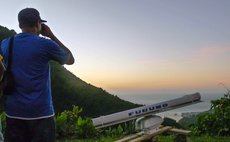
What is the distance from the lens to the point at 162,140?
10117mm

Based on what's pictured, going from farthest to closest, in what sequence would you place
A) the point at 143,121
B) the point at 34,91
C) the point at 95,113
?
the point at 95,113
the point at 143,121
the point at 34,91

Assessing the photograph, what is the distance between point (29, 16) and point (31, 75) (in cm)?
55

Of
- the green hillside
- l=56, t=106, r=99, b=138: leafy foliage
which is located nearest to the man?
l=56, t=106, r=99, b=138: leafy foliage

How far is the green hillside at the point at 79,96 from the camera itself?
1711 centimetres

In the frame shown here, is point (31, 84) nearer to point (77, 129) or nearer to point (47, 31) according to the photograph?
point (47, 31)

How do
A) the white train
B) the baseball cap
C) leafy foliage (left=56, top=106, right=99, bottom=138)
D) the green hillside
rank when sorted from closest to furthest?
the baseball cap → the white train → leafy foliage (left=56, top=106, right=99, bottom=138) → the green hillside

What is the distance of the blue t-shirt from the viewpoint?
463 cm

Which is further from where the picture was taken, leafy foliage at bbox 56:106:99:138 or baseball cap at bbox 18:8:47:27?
leafy foliage at bbox 56:106:99:138

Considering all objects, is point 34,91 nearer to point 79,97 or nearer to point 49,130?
point 49,130

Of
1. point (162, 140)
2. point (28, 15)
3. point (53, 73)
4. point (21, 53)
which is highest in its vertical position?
point (53, 73)

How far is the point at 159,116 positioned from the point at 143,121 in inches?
11.6

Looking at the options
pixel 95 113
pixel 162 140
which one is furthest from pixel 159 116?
pixel 95 113

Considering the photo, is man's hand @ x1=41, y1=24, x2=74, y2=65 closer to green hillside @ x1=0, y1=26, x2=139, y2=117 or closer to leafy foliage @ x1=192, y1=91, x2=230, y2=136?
leafy foliage @ x1=192, y1=91, x2=230, y2=136

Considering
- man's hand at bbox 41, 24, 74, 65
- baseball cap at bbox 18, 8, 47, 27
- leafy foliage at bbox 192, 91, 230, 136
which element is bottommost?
leafy foliage at bbox 192, 91, 230, 136
